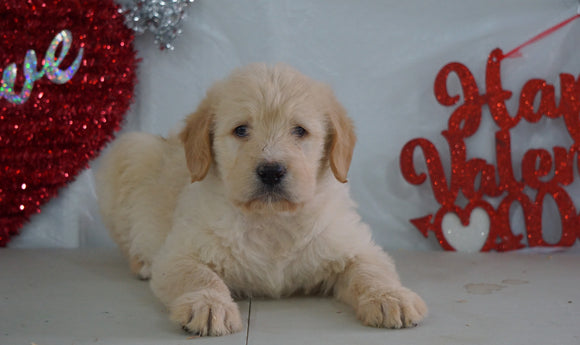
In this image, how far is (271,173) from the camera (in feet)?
8.39

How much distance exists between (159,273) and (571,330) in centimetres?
164

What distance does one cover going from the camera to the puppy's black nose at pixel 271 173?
2555mm

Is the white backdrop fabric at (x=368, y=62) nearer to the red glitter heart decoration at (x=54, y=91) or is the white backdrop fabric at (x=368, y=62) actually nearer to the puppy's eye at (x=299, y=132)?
the red glitter heart decoration at (x=54, y=91)

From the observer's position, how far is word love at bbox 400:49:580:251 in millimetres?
4180

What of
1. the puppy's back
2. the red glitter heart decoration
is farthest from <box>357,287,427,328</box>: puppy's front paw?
the red glitter heart decoration

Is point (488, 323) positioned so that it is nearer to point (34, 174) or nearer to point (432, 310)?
point (432, 310)

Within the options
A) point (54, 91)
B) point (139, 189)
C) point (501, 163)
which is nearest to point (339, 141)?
point (139, 189)

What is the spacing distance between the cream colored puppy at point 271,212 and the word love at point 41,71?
1395 mm

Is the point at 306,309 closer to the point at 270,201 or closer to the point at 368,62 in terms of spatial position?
the point at 270,201

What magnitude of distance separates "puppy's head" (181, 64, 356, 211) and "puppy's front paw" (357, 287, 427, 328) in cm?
47

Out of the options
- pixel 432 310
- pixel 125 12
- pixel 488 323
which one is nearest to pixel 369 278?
pixel 432 310

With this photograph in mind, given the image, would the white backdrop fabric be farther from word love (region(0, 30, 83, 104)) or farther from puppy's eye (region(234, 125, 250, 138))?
puppy's eye (region(234, 125, 250, 138))

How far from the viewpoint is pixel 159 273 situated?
2875mm

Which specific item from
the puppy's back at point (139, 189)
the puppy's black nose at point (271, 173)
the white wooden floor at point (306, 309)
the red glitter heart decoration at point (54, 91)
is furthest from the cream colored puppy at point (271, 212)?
the red glitter heart decoration at point (54, 91)
